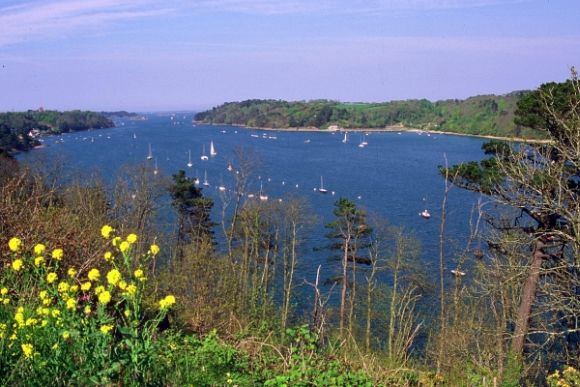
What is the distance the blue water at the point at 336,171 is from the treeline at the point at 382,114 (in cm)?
1812

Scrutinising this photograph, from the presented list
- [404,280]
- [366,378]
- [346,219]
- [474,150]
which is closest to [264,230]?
[346,219]

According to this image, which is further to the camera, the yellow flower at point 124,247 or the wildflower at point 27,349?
the yellow flower at point 124,247

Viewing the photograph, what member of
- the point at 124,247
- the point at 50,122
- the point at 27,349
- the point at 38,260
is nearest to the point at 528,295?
the point at 124,247

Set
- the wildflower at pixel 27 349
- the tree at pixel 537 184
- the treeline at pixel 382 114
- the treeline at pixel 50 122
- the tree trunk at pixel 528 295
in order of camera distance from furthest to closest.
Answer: the treeline at pixel 382 114
the treeline at pixel 50 122
the tree trunk at pixel 528 295
the tree at pixel 537 184
the wildflower at pixel 27 349

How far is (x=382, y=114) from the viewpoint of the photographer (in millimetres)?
135000

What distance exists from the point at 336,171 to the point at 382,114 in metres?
80.6

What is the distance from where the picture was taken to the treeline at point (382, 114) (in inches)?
4289

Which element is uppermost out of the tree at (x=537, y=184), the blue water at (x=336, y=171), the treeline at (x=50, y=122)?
the treeline at (x=50, y=122)

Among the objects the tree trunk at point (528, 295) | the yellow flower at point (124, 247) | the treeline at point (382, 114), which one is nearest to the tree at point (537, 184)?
the tree trunk at point (528, 295)

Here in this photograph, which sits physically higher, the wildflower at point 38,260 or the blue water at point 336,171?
the wildflower at point 38,260

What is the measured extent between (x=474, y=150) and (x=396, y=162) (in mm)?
12713

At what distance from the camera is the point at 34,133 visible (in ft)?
290

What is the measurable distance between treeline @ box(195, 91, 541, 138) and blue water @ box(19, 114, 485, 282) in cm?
1812

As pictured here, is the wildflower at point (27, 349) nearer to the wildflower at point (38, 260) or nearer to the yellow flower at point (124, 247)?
the wildflower at point (38, 260)
